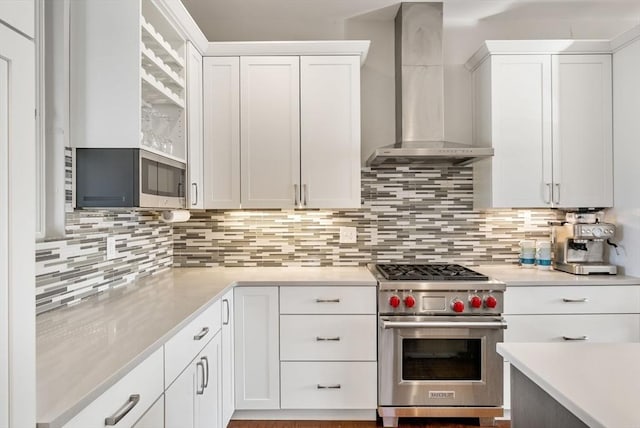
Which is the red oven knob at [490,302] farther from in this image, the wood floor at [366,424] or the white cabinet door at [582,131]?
the white cabinet door at [582,131]

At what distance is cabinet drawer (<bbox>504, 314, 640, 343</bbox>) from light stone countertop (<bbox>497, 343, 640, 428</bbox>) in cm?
142

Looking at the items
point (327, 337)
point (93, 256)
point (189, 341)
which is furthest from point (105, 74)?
point (327, 337)

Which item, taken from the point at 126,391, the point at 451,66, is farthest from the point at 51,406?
the point at 451,66

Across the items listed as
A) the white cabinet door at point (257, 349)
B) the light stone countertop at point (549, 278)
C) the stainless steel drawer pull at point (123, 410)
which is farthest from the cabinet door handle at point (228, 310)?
the light stone countertop at point (549, 278)

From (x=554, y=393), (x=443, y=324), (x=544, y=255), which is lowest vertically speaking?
(x=443, y=324)

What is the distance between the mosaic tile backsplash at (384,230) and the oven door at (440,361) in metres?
0.76

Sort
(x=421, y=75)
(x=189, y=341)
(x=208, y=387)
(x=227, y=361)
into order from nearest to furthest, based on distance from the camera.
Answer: (x=189, y=341) → (x=208, y=387) → (x=227, y=361) → (x=421, y=75)

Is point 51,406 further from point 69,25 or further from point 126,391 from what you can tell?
point 69,25

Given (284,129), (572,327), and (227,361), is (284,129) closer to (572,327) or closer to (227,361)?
(227,361)

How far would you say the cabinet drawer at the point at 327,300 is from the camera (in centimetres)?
265

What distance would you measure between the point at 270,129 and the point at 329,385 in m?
1.63

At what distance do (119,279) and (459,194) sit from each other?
90.5 inches

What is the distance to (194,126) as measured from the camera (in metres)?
2.77

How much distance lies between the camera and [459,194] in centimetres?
326
